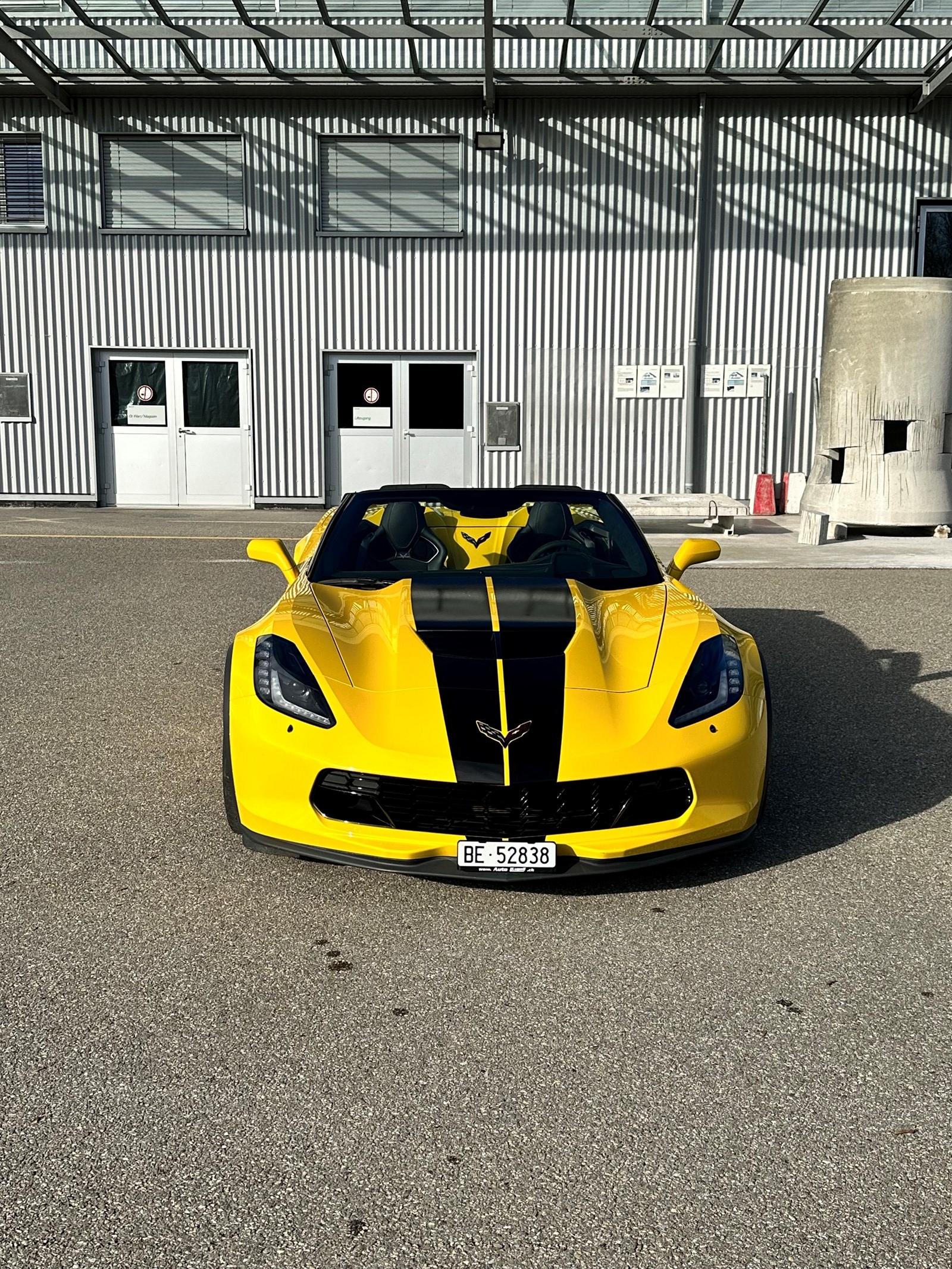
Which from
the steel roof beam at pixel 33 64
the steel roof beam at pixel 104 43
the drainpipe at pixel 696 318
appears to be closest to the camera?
the steel roof beam at pixel 104 43

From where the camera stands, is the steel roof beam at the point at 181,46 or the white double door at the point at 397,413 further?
the white double door at the point at 397,413

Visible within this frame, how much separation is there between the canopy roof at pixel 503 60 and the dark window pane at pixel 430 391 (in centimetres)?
401

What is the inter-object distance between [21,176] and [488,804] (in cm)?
1894

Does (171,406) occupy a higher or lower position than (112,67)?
lower

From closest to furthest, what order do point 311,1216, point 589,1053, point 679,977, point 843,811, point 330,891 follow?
point 311,1216
point 589,1053
point 679,977
point 330,891
point 843,811

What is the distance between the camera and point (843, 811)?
4637mm

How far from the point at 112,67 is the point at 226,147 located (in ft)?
6.44

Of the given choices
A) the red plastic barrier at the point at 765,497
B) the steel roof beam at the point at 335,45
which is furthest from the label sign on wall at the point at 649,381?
the steel roof beam at the point at 335,45

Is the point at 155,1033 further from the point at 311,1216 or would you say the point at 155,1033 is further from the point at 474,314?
the point at 474,314

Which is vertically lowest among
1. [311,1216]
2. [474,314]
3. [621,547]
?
[311,1216]

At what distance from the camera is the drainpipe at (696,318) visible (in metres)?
18.7

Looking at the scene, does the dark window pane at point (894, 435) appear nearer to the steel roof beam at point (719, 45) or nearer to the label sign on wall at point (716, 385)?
the label sign on wall at point (716, 385)

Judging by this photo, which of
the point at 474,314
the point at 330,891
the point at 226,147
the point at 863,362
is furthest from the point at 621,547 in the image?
the point at 226,147

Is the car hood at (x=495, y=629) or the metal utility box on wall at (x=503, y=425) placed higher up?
the metal utility box on wall at (x=503, y=425)
